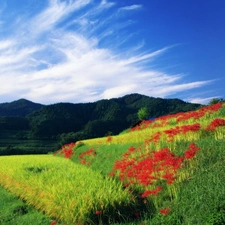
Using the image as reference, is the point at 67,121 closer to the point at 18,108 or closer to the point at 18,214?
the point at 18,108

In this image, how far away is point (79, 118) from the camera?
340 ft

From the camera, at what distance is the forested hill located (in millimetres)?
74000

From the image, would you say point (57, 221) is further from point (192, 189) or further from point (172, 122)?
point (172, 122)

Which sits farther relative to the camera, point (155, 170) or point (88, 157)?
point (88, 157)

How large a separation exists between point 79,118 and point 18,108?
47.3 m

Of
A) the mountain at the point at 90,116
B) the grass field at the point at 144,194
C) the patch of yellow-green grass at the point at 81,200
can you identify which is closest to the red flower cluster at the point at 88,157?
the grass field at the point at 144,194

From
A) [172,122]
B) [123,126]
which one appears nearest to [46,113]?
[123,126]

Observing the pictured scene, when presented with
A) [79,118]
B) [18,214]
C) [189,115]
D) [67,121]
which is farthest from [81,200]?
[79,118]

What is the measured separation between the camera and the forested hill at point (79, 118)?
243 ft

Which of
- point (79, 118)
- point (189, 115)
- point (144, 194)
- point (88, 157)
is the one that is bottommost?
point (144, 194)

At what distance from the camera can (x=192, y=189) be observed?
768cm

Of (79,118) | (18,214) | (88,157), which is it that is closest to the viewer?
(18,214)

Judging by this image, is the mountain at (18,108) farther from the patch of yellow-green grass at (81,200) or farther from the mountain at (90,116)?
the patch of yellow-green grass at (81,200)

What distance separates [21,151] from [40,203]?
120 feet
